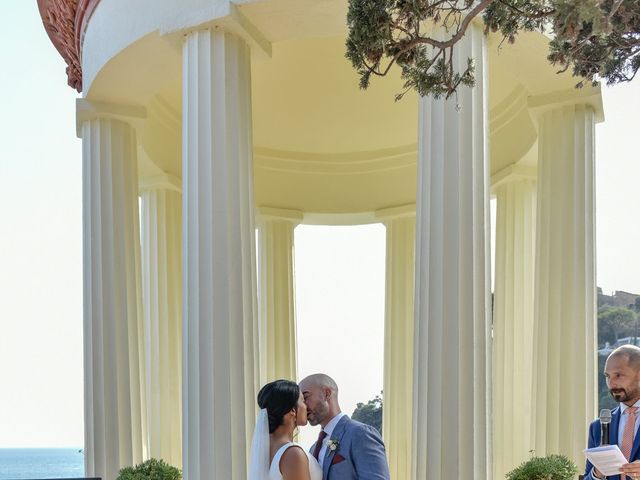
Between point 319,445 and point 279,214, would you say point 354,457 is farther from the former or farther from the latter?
point 279,214

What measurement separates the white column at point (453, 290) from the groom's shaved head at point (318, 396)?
20.0 ft

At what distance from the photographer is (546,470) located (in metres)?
18.5

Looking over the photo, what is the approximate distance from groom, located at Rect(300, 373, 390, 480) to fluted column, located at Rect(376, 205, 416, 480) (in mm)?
21640

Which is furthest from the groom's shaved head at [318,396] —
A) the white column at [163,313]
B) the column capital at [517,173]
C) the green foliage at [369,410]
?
the green foliage at [369,410]

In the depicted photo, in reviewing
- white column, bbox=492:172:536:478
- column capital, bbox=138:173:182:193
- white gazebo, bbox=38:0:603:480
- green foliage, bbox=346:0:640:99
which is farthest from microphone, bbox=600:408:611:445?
column capital, bbox=138:173:182:193

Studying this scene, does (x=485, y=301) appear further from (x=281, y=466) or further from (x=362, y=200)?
(x=362, y=200)

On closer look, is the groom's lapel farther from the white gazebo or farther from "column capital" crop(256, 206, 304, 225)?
"column capital" crop(256, 206, 304, 225)

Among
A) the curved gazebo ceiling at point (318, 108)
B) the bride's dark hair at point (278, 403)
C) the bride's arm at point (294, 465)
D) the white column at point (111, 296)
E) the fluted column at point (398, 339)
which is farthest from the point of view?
the fluted column at point (398, 339)

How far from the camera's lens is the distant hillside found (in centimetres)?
7162

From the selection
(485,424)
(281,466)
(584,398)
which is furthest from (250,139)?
(281,466)

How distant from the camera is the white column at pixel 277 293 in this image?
34562 millimetres

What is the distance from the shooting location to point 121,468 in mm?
23406

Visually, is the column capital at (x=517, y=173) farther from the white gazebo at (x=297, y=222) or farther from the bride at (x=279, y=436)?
the bride at (x=279, y=436)

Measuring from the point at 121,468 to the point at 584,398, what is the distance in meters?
10.0
